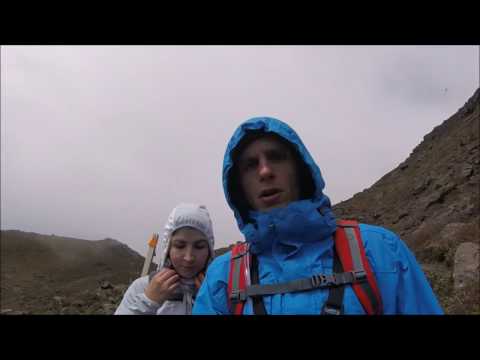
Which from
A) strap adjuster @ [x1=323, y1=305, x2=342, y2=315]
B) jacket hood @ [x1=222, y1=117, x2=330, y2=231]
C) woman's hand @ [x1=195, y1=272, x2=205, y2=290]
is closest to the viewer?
strap adjuster @ [x1=323, y1=305, x2=342, y2=315]

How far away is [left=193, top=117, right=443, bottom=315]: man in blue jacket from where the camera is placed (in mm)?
1705

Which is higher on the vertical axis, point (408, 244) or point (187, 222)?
point (408, 244)

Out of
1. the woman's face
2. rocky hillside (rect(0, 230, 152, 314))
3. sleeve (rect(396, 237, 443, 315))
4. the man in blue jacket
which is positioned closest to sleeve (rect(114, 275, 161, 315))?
the woman's face

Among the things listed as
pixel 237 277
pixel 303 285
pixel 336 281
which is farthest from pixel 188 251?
pixel 336 281

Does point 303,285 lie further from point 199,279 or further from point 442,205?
point 442,205

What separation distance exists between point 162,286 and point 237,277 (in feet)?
3.58

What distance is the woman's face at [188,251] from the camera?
289cm

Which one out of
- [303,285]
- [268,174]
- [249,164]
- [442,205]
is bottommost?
[303,285]

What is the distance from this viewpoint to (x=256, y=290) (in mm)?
1769

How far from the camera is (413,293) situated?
66.5 inches

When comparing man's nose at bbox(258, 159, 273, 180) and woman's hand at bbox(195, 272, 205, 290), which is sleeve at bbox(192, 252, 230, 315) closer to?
man's nose at bbox(258, 159, 273, 180)
